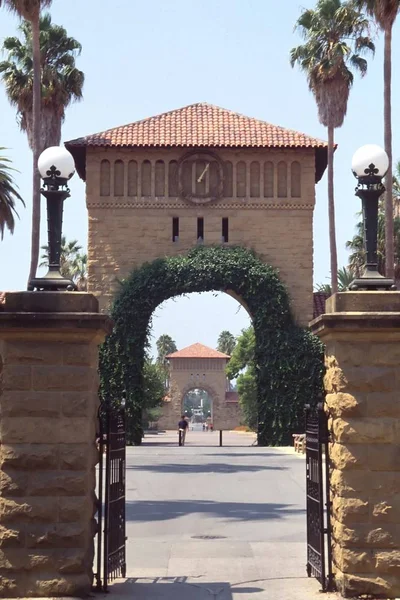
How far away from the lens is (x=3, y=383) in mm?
9219

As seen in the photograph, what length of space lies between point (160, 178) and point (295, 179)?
5304 millimetres

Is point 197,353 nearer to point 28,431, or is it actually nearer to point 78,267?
point 78,267

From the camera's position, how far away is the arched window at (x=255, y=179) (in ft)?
127

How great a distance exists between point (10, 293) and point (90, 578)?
9.12 feet

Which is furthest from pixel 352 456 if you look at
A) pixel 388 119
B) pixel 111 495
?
pixel 388 119

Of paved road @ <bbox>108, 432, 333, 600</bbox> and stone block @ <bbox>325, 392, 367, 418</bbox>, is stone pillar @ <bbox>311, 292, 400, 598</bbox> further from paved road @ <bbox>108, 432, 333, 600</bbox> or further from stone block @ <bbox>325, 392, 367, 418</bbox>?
paved road @ <bbox>108, 432, 333, 600</bbox>

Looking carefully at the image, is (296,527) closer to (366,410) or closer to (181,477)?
(366,410)

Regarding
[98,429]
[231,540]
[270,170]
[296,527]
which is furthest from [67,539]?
[270,170]

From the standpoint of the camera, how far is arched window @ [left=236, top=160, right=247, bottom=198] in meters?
38.8

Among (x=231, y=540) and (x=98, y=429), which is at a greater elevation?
(x=98, y=429)

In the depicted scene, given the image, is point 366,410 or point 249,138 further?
point 249,138

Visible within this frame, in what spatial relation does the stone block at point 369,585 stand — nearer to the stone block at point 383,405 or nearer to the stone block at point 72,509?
the stone block at point 383,405

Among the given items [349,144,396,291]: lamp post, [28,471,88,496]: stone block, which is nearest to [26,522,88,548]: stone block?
[28,471,88,496]: stone block

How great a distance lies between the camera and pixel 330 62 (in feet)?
126
